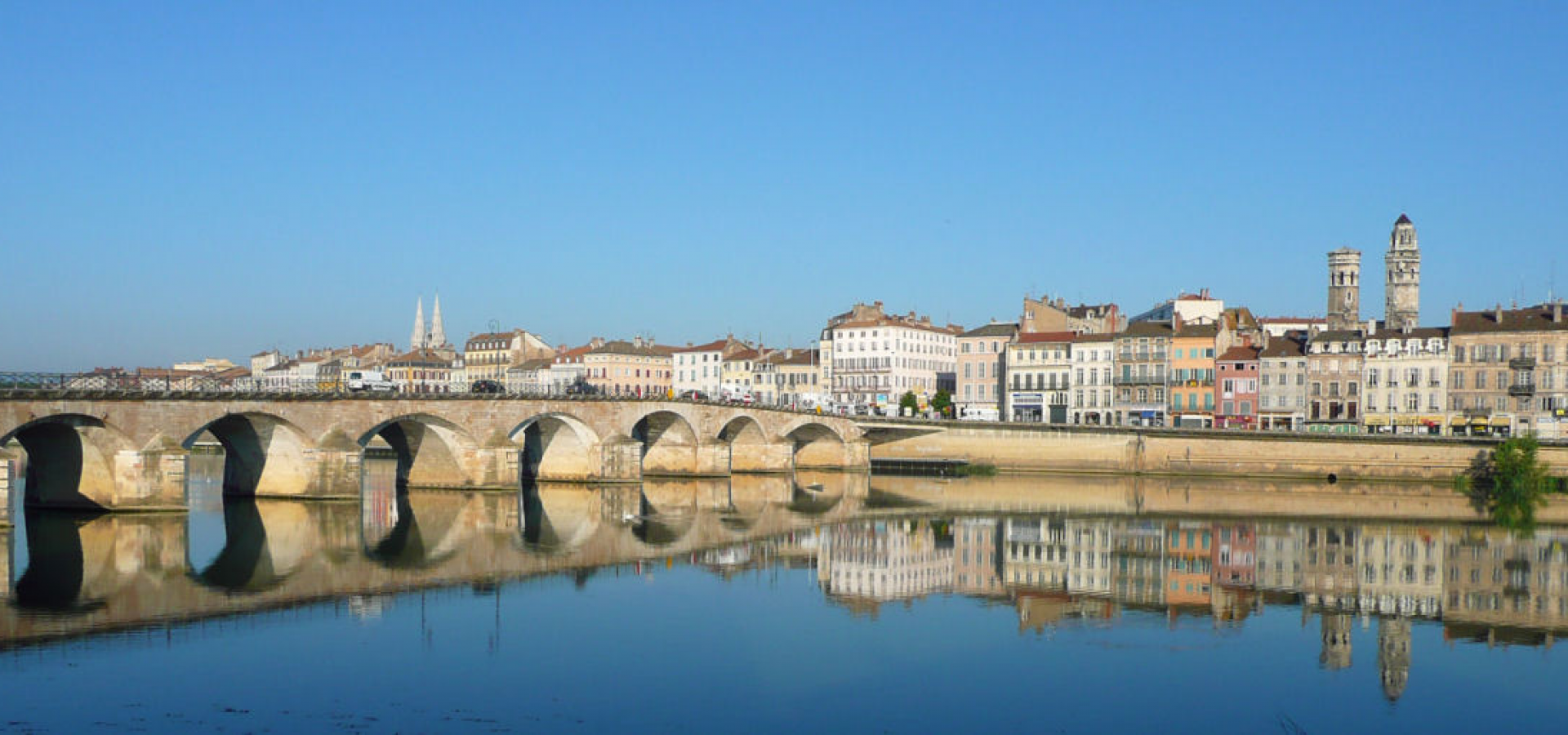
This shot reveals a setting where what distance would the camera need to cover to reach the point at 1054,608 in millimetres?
30031

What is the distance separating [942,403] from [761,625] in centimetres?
6396

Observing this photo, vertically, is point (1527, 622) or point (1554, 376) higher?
point (1554, 376)

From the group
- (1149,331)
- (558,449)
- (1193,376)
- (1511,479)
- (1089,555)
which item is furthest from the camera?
(1149,331)

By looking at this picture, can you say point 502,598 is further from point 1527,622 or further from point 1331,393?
point 1331,393

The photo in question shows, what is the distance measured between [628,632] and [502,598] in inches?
182

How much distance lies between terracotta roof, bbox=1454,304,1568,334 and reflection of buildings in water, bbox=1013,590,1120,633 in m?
49.4

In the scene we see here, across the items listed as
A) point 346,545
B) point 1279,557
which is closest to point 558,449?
point 346,545

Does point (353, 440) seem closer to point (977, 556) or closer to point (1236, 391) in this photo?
point (977, 556)

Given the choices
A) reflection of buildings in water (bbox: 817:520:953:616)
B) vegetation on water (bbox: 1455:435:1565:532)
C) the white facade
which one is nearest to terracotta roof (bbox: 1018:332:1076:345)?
the white facade

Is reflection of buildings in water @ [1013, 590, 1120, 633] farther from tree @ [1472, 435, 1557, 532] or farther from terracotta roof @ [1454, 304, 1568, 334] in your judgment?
terracotta roof @ [1454, 304, 1568, 334]

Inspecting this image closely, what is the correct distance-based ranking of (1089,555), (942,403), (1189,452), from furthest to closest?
1. (942,403)
2. (1189,452)
3. (1089,555)

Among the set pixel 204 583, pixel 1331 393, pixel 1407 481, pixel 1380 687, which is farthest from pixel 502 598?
pixel 1331 393

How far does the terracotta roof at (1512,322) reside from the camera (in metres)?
69.8

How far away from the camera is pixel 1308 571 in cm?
3578
